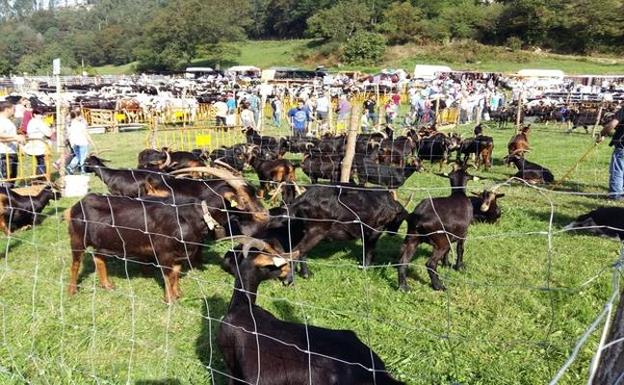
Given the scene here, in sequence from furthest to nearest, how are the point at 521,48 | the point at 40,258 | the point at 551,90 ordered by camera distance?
the point at 521,48, the point at 551,90, the point at 40,258

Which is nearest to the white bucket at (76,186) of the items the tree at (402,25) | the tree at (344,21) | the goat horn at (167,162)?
the goat horn at (167,162)

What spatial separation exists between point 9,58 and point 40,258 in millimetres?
139627

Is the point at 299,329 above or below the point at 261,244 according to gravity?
below

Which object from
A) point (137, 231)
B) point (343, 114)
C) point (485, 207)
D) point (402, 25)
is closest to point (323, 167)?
point (485, 207)

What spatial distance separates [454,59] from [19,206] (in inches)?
2711

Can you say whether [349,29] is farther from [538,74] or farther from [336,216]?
[336,216]

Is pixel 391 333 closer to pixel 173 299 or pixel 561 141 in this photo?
pixel 173 299

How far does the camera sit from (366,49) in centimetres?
7494

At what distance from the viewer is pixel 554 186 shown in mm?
12531

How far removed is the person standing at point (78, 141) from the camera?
1279cm

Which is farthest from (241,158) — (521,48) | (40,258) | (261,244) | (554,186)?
(521,48)

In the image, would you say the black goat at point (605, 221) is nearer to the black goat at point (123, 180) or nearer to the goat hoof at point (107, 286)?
the goat hoof at point (107, 286)

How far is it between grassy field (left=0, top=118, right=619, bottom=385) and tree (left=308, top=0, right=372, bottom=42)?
85757mm

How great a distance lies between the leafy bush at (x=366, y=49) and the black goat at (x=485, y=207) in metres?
67.6
